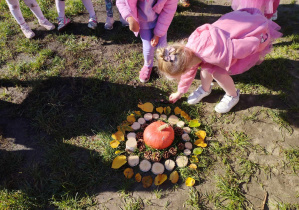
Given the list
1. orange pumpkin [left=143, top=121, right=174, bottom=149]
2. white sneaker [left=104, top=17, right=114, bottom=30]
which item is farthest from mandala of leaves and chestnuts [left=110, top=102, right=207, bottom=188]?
white sneaker [left=104, top=17, right=114, bottom=30]

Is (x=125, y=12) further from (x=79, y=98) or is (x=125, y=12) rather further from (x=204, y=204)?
(x=204, y=204)

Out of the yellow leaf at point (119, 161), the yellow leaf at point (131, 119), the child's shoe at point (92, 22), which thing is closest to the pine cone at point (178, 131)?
the yellow leaf at point (131, 119)

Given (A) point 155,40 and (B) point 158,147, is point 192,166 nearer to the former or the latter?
(B) point 158,147

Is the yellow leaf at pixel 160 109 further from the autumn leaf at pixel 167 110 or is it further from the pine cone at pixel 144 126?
the pine cone at pixel 144 126

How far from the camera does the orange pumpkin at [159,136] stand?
6.86 ft

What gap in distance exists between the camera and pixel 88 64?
10.0 ft

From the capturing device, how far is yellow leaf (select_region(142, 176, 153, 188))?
204cm

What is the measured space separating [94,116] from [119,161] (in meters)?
0.68

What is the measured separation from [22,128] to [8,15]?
7.79ft

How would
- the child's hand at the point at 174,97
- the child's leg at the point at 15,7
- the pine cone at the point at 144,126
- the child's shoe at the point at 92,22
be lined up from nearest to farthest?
the pine cone at the point at 144,126 < the child's hand at the point at 174,97 < the child's leg at the point at 15,7 < the child's shoe at the point at 92,22

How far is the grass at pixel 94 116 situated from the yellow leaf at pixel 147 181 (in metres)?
0.09

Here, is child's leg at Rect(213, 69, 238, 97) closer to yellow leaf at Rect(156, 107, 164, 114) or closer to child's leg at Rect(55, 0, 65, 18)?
yellow leaf at Rect(156, 107, 164, 114)

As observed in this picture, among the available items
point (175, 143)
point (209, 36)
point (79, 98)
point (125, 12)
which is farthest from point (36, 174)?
point (209, 36)

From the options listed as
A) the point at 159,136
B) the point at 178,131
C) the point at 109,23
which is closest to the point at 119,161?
the point at 159,136
